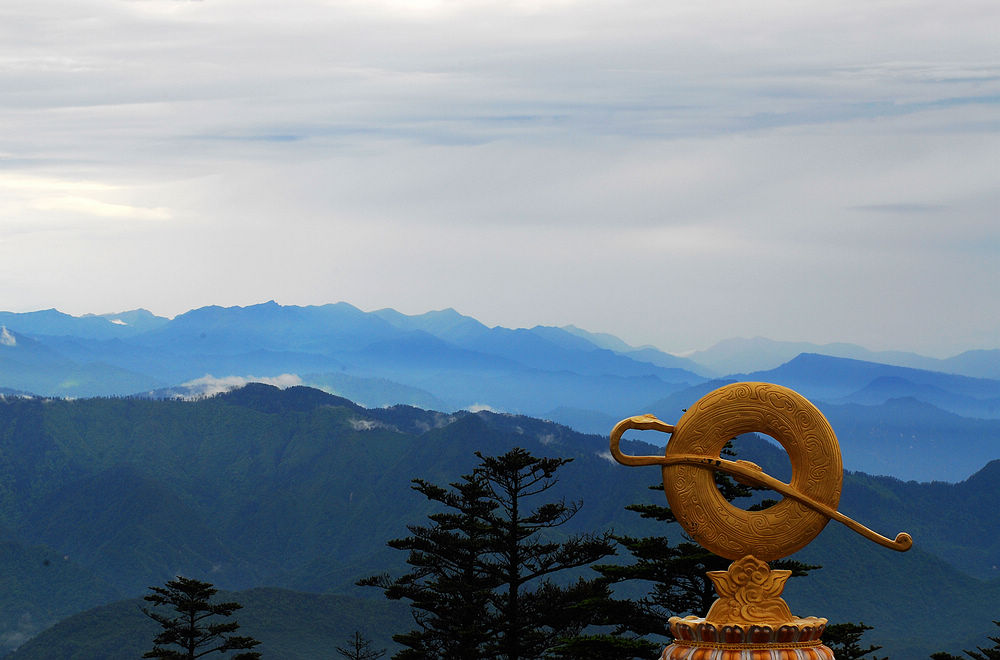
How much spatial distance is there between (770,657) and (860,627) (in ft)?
85.4

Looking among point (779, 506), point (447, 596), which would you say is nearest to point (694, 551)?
point (447, 596)

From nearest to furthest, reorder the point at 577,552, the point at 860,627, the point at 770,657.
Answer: the point at 770,657, the point at 860,627, the point at 577,552

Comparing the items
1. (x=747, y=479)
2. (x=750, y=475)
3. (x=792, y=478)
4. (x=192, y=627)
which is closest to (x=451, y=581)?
(x=192, y=627)

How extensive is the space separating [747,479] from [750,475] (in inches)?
4.8

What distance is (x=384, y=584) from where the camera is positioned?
54062 mm

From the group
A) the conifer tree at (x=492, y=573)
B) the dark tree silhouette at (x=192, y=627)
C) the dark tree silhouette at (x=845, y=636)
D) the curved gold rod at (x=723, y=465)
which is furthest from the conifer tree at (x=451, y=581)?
the curved gold rod at (x=723, y=465)

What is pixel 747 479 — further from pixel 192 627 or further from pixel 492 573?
pixel 192 627

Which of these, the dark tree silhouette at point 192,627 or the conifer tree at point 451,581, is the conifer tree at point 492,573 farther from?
the dark tree silhouette at point 192,627

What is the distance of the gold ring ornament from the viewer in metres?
21.0

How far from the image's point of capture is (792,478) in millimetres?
20922

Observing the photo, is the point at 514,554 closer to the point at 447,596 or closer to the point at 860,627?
the point at 447,596

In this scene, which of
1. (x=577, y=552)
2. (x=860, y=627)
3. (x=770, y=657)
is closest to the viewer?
(x=770, y=657)

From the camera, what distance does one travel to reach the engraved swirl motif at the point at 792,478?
2095 centimetres

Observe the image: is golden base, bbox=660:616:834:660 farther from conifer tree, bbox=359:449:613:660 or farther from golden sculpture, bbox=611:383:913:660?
conifer tree, bbox=359:449:613:660
